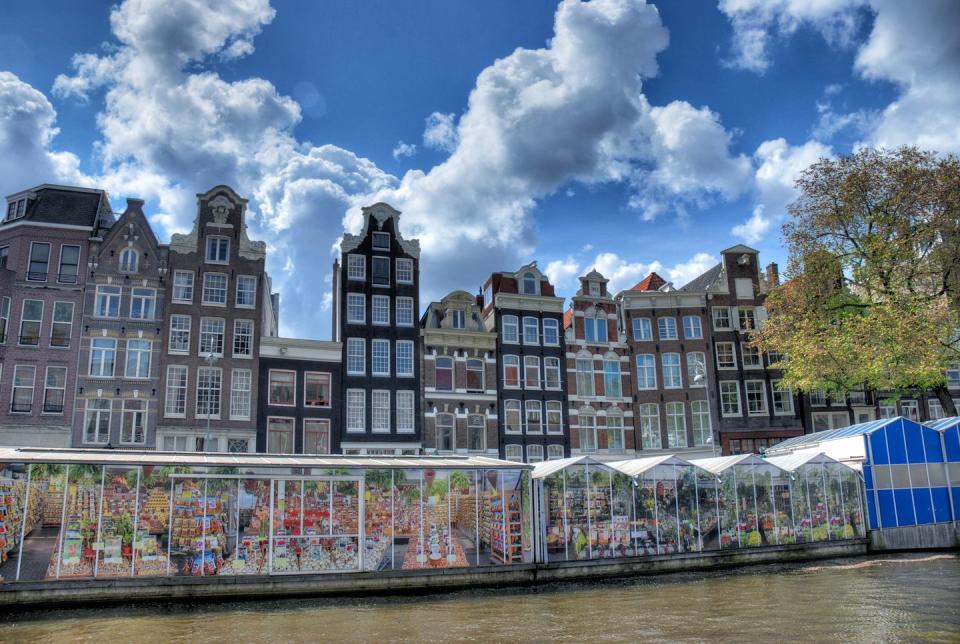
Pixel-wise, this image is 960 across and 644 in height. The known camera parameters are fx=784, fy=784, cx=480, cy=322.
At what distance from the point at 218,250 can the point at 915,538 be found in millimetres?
34672

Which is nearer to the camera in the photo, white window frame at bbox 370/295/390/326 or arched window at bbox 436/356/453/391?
white window frame at bbox 370/295/390/326

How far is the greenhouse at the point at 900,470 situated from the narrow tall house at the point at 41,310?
33.7 meters

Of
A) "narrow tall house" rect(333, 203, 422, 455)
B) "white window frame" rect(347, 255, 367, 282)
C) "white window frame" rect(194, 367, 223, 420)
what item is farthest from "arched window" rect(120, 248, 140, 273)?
"white window frame" rect(347, 255, 367, 282)

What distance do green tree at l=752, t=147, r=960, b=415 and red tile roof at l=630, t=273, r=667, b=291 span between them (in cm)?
1096

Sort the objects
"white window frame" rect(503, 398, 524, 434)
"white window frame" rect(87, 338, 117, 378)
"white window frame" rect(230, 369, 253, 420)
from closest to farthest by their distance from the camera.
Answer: "white window frame" rect(87, 338, 117, 378) < "white window frame" rect(230, 369, 253, 420) < "white window frame" rect(503, 398, 524, 434)

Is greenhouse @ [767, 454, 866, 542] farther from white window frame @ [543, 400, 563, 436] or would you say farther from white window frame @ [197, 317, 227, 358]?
white window frame @ [197, 317, 227, 358]

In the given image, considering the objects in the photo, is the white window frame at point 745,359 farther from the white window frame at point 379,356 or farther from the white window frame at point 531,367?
the white window frame at point 379,356

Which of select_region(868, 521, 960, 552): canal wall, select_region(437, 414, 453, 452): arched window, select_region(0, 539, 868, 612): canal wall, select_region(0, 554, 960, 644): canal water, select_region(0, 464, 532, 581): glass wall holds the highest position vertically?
select_region(437, 414, 453, 452): arched window

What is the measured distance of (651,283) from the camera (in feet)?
165

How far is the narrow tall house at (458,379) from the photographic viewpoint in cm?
4231

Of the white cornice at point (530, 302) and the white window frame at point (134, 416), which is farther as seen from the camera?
the white cornice at point (530, 302)

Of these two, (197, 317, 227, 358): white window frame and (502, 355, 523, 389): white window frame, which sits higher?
(197, 317, 227, 358): white window frame

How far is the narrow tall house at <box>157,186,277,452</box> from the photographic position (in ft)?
123

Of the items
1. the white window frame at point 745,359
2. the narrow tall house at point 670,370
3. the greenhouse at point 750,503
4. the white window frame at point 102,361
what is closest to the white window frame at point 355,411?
the white window frame at point 102,361
